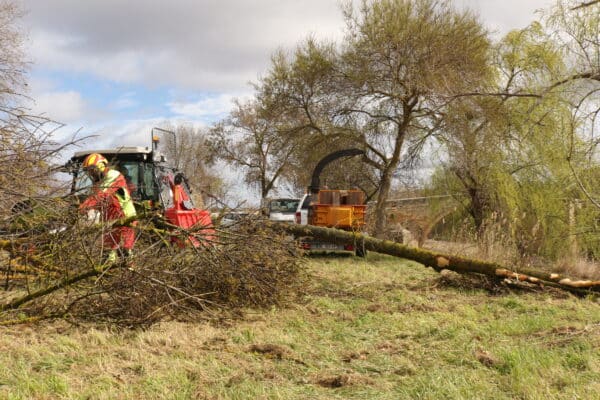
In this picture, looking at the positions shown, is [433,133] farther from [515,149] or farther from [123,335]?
[123,335]

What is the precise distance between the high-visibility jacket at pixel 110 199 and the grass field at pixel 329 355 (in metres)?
1.28

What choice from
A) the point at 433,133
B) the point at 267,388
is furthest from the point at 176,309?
the point at 433,133

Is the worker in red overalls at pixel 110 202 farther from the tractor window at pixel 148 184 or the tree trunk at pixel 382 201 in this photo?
the tree trunk at pixel 382 201

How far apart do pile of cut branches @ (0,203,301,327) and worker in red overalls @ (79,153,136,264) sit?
0.14 meters

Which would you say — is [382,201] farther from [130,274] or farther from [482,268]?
[130,274]

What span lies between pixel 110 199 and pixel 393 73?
11594 mm

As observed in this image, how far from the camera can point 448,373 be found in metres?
4.14

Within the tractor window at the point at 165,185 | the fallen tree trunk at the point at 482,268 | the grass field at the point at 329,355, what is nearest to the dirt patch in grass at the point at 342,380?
the grass field at the point at 329,355

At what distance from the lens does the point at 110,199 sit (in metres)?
6.38

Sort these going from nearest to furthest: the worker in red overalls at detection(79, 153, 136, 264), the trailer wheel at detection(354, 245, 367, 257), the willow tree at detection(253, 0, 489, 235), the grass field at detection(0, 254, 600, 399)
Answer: the grass field at detection(0, 254, 600, 399) < the worker in red overalls at detection(79, 153, 136, 264) < the trailer wheel at detection(354, 245, 367, 257) < the willow tree at detection(253, 0, 489, 235)

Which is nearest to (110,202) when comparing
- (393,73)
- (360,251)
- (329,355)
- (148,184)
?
(329,355)

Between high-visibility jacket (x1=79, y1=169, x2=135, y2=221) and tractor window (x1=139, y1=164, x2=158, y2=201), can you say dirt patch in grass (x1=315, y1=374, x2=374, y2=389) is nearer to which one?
high-visibility jacket (x1=79, y1=169, x2=135, y2=221)

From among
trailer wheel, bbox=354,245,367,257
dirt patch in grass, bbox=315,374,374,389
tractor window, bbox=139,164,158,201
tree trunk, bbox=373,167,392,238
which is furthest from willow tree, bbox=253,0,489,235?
dirt patch in grass, bbox=315,374,374,389

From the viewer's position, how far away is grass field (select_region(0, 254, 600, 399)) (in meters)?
3.80
